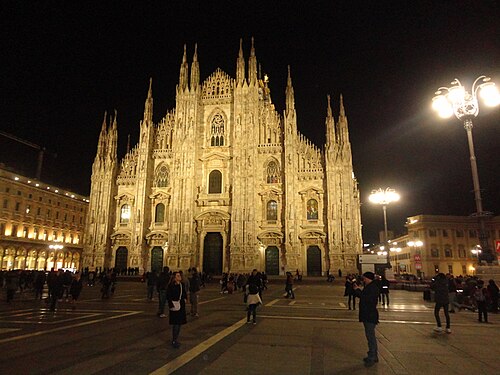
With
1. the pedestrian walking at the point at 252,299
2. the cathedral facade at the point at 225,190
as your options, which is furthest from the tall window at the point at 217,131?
the pedestrian walking at the point at 252,299

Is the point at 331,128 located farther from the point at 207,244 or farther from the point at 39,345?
the point at 39,345

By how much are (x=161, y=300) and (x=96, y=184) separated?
3388cm

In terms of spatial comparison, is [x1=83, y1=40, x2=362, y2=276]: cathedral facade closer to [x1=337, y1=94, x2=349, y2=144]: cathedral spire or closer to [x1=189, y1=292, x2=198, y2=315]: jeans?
[x1=337, y1=94, x2=349, y2=144]: cathedral spire

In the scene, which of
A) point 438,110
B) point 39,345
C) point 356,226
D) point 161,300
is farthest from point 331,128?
point 39,345

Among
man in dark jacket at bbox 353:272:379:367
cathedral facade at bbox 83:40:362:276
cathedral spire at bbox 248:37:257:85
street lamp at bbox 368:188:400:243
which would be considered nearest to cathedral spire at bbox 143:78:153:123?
cathedral facade at bbox 83:40:362:276

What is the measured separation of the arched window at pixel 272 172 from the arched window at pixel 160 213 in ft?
41.9

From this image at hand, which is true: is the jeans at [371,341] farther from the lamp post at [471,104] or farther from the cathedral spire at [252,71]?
the cathedral spire at [252,71]

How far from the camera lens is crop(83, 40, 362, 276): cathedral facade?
3841cm

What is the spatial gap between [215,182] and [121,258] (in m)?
14.1

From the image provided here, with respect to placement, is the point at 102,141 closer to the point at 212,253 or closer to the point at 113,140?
the point at 113,140

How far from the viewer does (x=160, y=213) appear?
139 feet

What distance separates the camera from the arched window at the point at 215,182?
41.9 metres

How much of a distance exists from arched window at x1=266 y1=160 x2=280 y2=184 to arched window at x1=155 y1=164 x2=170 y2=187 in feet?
39.1

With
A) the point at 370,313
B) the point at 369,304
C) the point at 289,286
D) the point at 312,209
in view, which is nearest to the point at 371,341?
the point at 370,313
